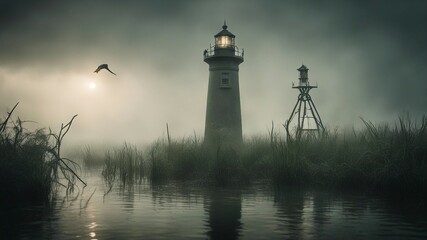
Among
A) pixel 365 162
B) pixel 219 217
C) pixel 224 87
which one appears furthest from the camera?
pixel 224 87

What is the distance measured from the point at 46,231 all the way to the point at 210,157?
12154mm

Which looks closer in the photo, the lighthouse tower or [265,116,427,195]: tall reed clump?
[265,116,427,195]: tall reed clump

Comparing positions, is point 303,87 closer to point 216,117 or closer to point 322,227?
point 216,117

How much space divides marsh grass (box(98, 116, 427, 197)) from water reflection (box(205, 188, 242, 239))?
248 cm

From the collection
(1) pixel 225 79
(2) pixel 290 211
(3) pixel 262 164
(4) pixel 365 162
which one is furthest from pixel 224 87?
(2) pixel 290 211

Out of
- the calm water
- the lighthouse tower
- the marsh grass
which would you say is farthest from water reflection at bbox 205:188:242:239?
the lighthouse tower

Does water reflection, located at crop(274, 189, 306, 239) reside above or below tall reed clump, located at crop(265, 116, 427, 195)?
below

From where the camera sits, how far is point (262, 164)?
2061 cm

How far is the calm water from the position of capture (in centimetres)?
938

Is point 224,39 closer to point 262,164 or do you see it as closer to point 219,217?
point 262,164

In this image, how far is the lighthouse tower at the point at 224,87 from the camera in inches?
1225

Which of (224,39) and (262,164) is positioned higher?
(224,39)

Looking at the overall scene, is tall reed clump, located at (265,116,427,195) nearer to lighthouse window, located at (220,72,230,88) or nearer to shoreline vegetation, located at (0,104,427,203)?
shoreline vegetation, located at (0,104,427,203)

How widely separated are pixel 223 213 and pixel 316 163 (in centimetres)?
775
